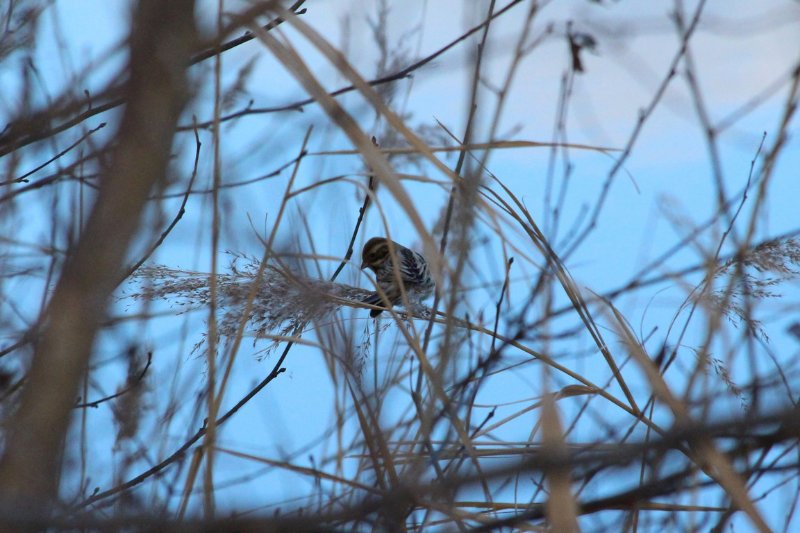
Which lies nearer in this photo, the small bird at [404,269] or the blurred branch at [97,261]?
the blurred branch at [97,261]

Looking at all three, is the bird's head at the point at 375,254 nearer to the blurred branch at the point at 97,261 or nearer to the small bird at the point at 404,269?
the small bird at the point at 404,269

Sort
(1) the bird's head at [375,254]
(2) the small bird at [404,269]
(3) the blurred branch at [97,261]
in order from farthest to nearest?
(1) the bird's head at [375,254] → (2) the small bird at [404,269] → (3) the blurred branch at [97,261]

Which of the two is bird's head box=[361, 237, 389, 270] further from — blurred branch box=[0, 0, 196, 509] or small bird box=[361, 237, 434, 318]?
blurred branch box=[0, 0, 196, 509]

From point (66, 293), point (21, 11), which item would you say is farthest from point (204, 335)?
point (66, 293)

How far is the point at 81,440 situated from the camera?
65.1 inches

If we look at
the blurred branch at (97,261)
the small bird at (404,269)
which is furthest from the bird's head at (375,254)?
the blurred branch at (97,261)

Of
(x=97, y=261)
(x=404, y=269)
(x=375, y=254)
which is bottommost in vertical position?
(x=97, y=261)

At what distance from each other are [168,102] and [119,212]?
106mm

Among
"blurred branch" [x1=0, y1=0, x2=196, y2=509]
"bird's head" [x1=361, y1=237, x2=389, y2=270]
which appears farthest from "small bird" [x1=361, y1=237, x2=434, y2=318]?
"blurred branch" [x1=0, y1=0, x2=196, y2=509]

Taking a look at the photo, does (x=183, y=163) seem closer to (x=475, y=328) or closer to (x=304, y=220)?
(x=304, y=220)

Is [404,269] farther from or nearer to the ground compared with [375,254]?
nearer to the ground

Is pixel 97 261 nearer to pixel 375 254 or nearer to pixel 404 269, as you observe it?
pixel 404 269

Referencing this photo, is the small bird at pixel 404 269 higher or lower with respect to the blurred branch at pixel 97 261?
higher

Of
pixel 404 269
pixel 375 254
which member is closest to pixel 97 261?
pixel 404 269
